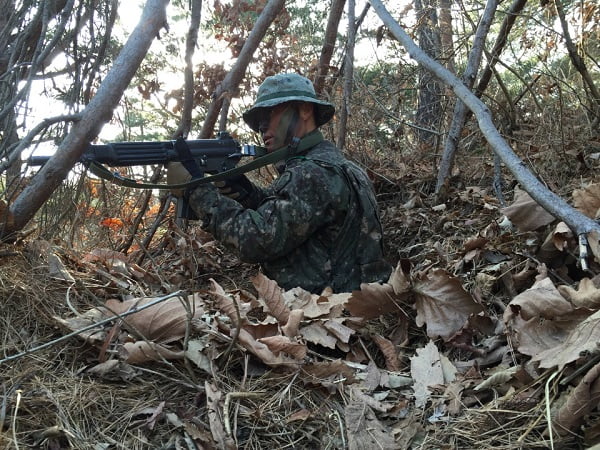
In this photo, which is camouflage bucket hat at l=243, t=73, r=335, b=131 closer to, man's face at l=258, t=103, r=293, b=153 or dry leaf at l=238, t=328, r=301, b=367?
man's face at l=258, t=103, r=293, b=153

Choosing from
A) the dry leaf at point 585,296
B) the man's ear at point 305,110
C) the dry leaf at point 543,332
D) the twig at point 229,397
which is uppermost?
the man's ear at point 305,110

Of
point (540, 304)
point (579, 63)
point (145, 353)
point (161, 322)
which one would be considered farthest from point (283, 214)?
point (579, 63)

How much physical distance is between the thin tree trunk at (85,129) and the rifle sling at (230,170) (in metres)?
0.67

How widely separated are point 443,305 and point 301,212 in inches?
43.8

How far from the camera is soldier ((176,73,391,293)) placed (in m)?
3.10

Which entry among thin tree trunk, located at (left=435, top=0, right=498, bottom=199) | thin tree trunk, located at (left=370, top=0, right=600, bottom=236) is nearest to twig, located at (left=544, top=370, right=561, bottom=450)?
thin tree trunk, located at (left=370, top=0, right=600, bottom=236)

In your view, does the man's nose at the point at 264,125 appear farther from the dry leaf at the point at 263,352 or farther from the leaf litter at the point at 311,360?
the dry leaf at the point at 263,352

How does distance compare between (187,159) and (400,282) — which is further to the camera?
(187,159)

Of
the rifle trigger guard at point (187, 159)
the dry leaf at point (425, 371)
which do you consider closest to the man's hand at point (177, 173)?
the rifle trigger guard at point (187, 159)

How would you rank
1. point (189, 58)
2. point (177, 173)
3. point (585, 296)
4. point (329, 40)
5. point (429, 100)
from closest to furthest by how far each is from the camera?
point (585, 296), point (177, 173), point (189, 58), point (329, 40), point (429, 100)

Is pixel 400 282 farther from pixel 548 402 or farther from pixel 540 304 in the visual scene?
pixel 548 402

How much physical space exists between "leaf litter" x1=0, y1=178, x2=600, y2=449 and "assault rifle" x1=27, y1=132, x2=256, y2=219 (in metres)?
0.55

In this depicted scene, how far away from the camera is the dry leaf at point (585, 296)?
1762mm

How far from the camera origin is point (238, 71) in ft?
14.9
